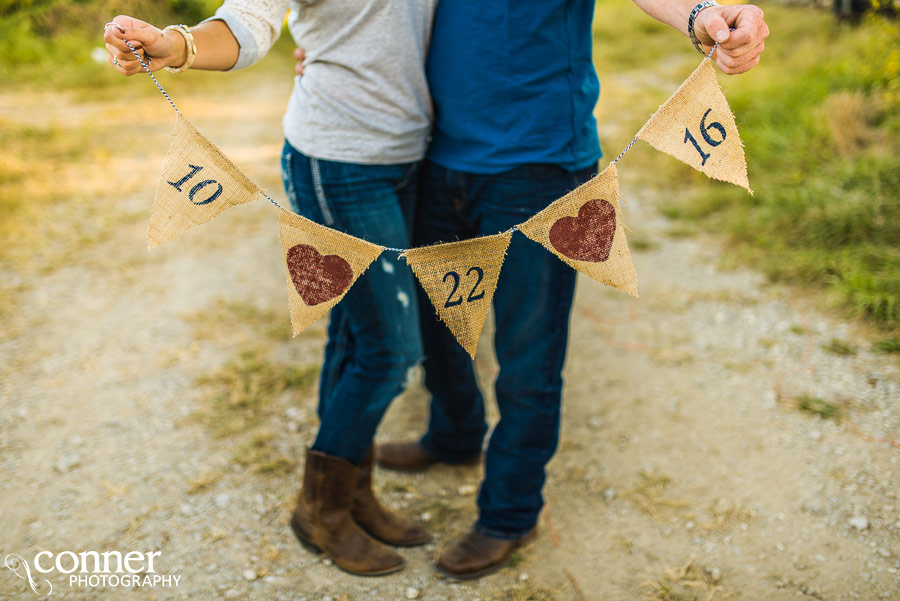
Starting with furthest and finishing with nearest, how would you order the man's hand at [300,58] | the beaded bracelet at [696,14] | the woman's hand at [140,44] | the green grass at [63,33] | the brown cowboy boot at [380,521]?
the green grass at [63,33], the brown cowboy boot at [380,521], the man's hand at [300,58], the beaded bracelet at [696,14], the woman's hand at [140,44]

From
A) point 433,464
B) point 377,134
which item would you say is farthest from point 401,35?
point 433,464

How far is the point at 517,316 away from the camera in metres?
2.09

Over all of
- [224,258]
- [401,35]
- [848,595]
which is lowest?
[224,258]

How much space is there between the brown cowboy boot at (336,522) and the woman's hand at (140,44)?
1.27 metres

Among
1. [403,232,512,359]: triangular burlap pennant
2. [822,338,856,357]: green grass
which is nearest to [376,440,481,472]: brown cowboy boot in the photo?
[403,232,512,359]: triangular burlap pennant

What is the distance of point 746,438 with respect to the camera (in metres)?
2.97

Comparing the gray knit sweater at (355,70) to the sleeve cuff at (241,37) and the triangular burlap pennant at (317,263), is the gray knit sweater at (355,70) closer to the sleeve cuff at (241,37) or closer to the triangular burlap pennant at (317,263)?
the sleeve cuff at (241,37)

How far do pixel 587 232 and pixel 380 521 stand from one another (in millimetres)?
1318

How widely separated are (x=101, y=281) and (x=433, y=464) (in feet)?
8.98

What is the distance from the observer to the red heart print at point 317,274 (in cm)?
187

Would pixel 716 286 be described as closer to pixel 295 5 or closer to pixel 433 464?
pixel 433 464
